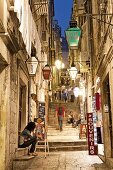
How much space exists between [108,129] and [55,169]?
266 cm

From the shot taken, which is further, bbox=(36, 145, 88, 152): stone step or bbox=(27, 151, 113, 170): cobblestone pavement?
bbox=(36, 145, 88, 152): stone step

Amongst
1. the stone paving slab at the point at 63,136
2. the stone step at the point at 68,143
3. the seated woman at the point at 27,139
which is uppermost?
the seated woman at the point at 27,139

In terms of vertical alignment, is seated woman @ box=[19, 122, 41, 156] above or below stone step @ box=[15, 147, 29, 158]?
above

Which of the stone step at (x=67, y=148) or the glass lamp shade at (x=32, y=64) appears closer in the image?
the glass lamp shade at (x=32, y=64)

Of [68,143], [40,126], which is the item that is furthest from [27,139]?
[68,143]

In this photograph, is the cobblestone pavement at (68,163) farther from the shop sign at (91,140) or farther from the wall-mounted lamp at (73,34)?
the wall-mounted lamp at (73,34)

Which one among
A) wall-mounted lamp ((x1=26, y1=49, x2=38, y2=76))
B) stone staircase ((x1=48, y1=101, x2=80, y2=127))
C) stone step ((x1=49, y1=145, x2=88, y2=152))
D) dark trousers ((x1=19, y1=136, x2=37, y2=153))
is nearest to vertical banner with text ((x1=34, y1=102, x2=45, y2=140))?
stone step ((x1=49, y1=145, x2=88, y2=152))

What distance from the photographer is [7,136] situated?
856cm

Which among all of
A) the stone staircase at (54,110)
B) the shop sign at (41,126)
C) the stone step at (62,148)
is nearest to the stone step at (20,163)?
the stone step at (62,148)

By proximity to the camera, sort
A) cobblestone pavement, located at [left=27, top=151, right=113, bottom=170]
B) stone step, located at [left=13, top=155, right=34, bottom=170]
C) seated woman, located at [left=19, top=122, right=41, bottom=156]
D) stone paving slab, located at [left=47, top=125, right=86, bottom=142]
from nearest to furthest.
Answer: stone step, located at [left=13, top=155, right=34, bottom=170] < cobblestone pavement, located at [left=27, top=151, right=113, bottom=170] < seated woman, located at [left=19, top=122, right=41, bottom=156] < stone paving slab, located at [left=47, top=125, right=86, bottom=142]

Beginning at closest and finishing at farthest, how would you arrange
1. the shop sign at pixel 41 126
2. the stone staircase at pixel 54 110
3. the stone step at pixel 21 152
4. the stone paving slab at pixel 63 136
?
the stone step at pixel 21 152 < the shop sign at pixel 41 126 < the stone paving slab at pixel 63 136 < the stone staircase at pixel 54 110

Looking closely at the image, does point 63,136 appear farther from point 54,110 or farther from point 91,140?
point 54,110

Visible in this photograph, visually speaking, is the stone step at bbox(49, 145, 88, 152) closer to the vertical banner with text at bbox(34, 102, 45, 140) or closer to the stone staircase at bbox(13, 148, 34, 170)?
the vertical banner with text at bbox(34, 102, 45, 140)

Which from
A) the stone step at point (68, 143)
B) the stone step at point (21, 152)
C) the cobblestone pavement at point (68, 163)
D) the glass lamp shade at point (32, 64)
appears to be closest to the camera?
the cobblestone pavement at point (68, 163)
